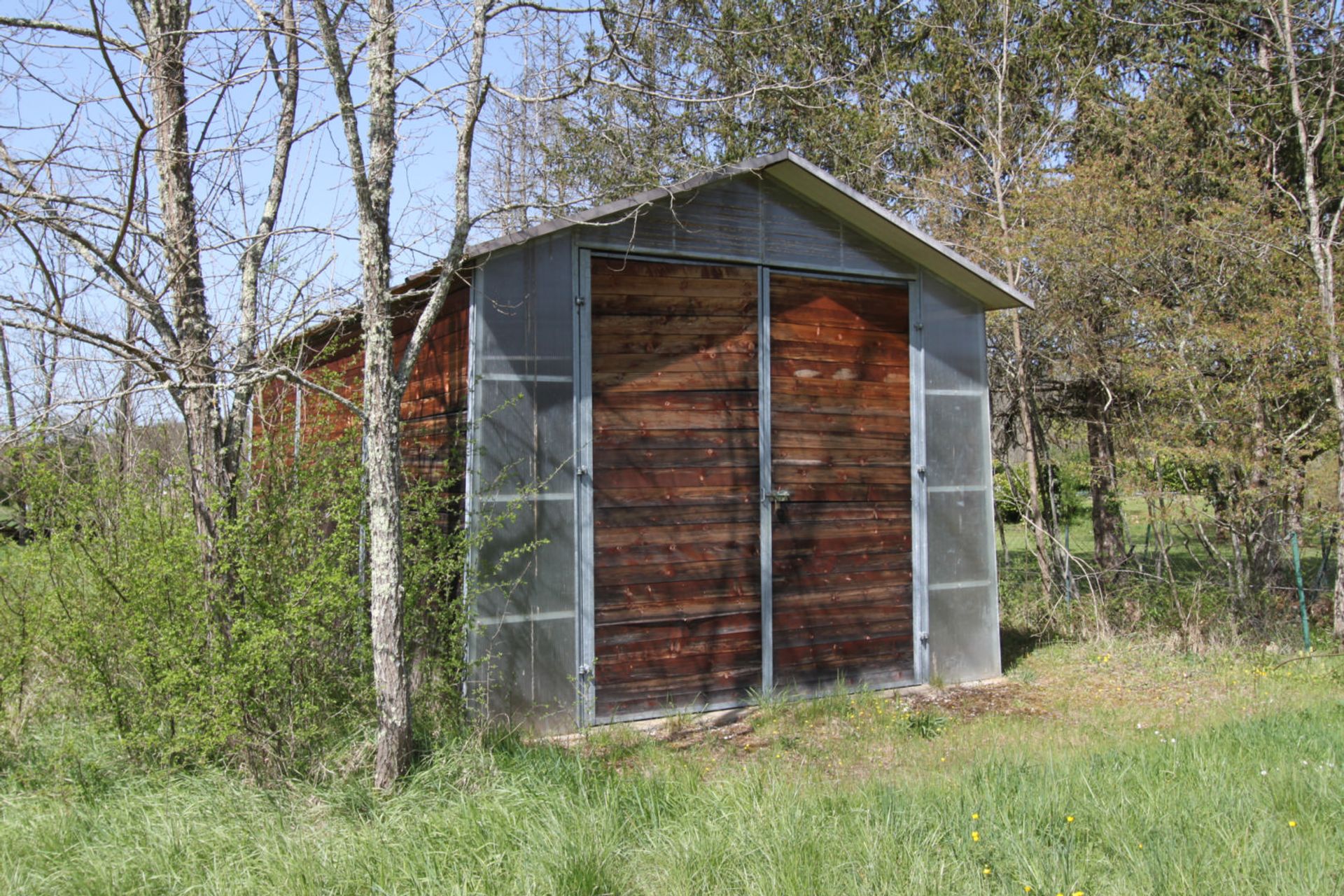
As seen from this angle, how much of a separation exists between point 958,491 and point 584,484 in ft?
10.4

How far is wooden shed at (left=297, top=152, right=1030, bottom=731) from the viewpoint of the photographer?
19.5 feet

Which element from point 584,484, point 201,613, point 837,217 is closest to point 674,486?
point 584,484

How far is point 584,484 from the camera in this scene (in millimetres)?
6195

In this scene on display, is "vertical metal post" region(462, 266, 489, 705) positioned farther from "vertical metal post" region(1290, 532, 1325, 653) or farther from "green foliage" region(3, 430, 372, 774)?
"vertical metal post" region(1290, 532, 1325, 653)

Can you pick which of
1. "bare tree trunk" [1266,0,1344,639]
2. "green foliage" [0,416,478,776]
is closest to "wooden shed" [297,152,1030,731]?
"green foliage" [0,416,478,776]

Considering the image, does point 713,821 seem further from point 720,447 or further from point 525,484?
point 720,447

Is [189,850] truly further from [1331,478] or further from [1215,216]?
[1215,216]

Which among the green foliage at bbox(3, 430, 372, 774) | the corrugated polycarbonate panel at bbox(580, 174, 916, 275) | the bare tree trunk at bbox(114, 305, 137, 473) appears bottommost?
the green foliage at bbox(3, 430, 372, 774)

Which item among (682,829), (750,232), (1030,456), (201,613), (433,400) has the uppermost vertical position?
(750,232)

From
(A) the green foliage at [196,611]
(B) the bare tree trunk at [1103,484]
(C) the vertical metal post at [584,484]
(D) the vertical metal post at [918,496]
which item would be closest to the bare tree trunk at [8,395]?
(A) the green foliage at [196,611]

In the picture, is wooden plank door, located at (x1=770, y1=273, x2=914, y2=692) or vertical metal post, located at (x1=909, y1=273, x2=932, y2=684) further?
vertical metal post, located at (x1=909, y1=273, x2=932, y2=684)

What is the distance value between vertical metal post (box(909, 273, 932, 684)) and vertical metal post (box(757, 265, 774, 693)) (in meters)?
1.29

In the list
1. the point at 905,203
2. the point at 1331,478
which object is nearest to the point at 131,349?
the point at 1331,478

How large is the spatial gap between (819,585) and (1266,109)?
776 cm
